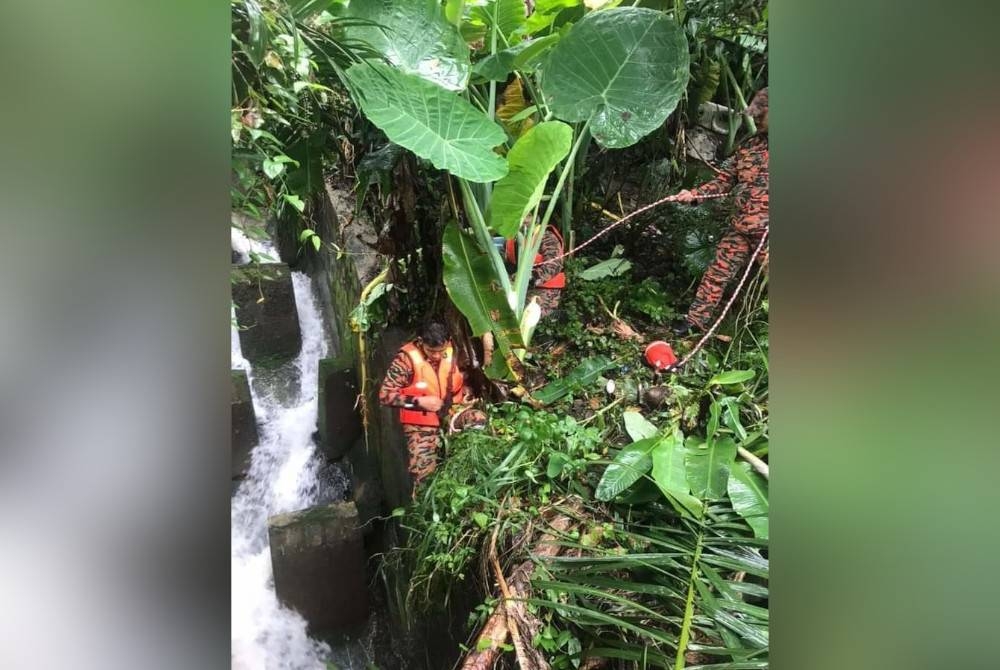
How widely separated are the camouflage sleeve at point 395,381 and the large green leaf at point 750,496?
839mm

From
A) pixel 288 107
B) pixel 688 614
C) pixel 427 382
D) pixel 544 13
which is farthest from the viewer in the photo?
pixel 544 13

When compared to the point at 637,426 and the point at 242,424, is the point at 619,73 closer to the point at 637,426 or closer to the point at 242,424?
the point at 637,426

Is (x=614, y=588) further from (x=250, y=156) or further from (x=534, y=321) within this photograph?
(x=250, y=156)

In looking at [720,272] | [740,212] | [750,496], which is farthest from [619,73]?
[750,496]

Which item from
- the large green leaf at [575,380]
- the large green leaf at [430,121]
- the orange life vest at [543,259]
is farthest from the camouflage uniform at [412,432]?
the large green leaf at [430,121]

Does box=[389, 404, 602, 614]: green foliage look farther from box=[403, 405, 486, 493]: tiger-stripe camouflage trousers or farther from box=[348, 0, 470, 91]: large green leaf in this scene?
box=[348, 0, 470, 91]: large green leaf

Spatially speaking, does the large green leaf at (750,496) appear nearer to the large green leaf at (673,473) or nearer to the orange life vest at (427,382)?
the large green leaf at (673,473)

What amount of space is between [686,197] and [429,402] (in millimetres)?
891

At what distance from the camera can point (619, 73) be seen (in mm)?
1349

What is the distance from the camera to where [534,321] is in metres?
1.52

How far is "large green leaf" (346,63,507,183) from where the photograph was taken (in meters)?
1.23

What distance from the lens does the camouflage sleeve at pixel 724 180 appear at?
1.38 meters

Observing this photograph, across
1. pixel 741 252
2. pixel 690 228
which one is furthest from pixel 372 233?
pixel 741 252
